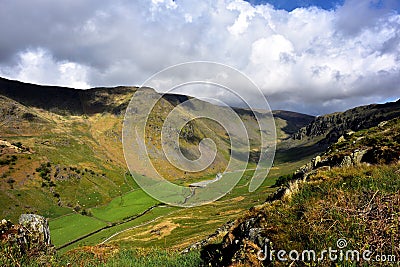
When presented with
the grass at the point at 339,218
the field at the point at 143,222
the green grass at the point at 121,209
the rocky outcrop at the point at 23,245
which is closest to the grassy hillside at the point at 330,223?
the grass at the point at 339,218

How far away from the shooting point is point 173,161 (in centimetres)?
1684

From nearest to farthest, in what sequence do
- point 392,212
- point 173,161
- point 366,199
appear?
point 392,212
point 366,199
point 173,161

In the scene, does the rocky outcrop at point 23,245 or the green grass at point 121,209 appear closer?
the rocky outcrop at point 23,245

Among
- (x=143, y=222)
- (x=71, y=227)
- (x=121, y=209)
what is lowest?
(x=143, y=222)

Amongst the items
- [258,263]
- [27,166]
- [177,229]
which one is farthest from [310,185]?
[27,166]

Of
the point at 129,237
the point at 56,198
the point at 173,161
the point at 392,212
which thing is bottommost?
the point at 129,237

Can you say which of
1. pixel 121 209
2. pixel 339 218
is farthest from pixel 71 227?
pixel 339 218

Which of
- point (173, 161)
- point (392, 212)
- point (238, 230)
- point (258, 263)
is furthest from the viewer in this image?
point (173, 161)

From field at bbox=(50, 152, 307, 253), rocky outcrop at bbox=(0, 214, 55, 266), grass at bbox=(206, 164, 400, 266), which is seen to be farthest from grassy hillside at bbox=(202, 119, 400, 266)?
field at bbox=(50, 152, 307, 253)

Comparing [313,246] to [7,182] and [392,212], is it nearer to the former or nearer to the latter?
[392,212]

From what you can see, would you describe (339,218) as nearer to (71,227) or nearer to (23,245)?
(23,245)

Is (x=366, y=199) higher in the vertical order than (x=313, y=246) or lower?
higher

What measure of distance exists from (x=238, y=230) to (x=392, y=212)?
596 centimetres

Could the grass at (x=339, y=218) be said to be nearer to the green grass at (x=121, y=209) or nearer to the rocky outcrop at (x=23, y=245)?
the rocky outcrop at (x=23, y=245)
